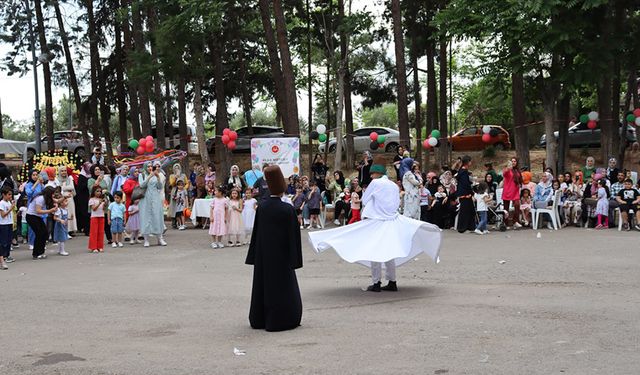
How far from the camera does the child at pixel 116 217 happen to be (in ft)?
63.4

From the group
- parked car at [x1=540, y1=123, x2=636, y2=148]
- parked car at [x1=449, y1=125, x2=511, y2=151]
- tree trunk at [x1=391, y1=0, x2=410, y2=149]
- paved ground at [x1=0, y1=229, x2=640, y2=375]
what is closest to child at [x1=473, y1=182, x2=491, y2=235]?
paved ground at [x1=0, y1=229, x2=640, y2=375]

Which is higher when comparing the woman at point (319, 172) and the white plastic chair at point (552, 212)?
the woman at point (319, 172)

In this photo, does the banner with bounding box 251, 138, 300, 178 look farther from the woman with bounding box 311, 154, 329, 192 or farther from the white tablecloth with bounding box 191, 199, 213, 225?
the white tablecloth with bounding box 191, 199, 213, 225

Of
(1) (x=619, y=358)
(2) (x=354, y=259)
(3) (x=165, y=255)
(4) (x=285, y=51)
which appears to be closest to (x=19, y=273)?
(3) (x=165, y=255)

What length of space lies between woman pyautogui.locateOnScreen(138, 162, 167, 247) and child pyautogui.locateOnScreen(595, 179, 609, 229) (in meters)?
10.6

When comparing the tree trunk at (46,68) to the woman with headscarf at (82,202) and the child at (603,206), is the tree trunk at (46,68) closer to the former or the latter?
the woman with headscarf at (82,202)

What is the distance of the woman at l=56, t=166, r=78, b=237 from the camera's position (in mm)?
21125

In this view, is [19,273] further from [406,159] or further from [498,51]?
[498,51]

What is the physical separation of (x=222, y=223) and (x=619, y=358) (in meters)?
12.3

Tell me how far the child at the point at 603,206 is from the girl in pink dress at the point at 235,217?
883 cm

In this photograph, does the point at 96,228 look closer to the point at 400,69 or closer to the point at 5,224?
the point at 5,224

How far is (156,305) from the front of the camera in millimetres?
11117

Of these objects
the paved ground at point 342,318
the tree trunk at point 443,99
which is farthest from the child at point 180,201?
the tree trunk at point 443,99

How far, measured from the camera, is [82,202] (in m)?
22.2
